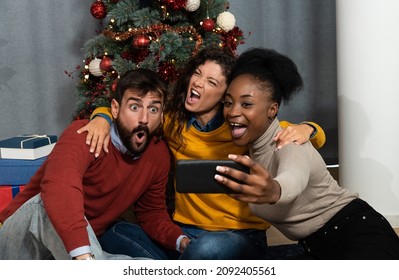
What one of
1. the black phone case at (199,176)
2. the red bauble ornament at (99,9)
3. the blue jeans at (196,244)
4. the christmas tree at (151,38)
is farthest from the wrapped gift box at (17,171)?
the black phone case at (199,176)

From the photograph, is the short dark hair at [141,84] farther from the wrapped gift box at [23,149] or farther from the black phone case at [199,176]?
the wrapped gift box at [23,149]

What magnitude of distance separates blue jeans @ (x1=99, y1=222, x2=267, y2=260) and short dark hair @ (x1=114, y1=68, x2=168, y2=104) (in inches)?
18.4

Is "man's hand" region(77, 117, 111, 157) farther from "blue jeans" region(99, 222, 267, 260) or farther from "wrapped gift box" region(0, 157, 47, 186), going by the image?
"wrapped gift box" region(0, 157, 47, 186)

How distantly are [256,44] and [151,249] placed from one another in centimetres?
192

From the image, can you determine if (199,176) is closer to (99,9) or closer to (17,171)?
(17,171)

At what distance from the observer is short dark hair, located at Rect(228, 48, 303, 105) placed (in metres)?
→ 1.65

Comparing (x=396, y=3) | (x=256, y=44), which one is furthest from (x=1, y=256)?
(x=256, y=44)

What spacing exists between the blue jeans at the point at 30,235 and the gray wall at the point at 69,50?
73.0 inches

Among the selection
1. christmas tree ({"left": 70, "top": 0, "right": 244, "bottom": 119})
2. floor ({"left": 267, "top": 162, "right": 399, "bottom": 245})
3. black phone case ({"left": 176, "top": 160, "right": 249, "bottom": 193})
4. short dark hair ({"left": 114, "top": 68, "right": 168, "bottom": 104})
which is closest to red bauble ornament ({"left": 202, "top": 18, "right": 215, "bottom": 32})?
christmas tree ({"left": 70, "top": 0, "right": 244, "bottom": 119})

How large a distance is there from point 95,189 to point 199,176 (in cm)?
63

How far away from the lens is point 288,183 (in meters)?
1.28

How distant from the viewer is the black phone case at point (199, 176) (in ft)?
4.14

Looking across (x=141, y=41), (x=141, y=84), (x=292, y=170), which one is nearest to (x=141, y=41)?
(x=141, y=41)

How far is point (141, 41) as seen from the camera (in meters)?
2.35
